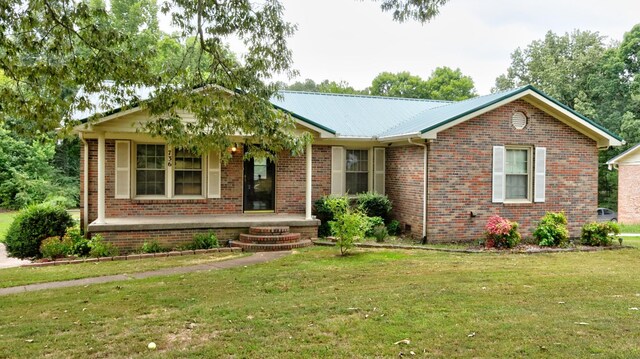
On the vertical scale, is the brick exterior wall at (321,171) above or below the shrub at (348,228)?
above

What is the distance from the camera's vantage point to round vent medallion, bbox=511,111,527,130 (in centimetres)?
1320

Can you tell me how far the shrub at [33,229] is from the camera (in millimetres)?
11422

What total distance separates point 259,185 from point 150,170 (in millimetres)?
2947

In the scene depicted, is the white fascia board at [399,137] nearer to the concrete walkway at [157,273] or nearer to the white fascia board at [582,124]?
the white fascia board at [582,124]

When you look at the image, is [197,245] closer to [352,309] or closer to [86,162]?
[86,162]

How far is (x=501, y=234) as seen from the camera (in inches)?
464

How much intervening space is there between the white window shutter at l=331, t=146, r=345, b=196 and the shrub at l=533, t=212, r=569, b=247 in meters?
5.40

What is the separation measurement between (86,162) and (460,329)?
1067 cm

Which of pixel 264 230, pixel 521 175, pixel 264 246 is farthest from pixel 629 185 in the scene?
pixel 264 246

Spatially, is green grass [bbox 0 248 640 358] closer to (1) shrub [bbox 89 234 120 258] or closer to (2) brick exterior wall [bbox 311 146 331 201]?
(1) shrub [bbox 89 234 120 258]

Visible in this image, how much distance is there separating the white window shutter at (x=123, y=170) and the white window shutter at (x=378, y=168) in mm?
6917

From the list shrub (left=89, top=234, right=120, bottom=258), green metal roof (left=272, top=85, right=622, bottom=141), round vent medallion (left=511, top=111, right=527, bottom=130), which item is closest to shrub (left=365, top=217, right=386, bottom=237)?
green metal roof (left=272, top=85, right=622, bottom=141)

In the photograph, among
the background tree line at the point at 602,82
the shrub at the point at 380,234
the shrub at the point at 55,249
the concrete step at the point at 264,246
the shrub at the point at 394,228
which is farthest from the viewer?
the background tree line at the point at 602,82

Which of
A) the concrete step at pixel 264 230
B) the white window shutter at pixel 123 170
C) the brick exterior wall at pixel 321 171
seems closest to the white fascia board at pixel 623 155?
the brick exterior wall at pixel 321 171
